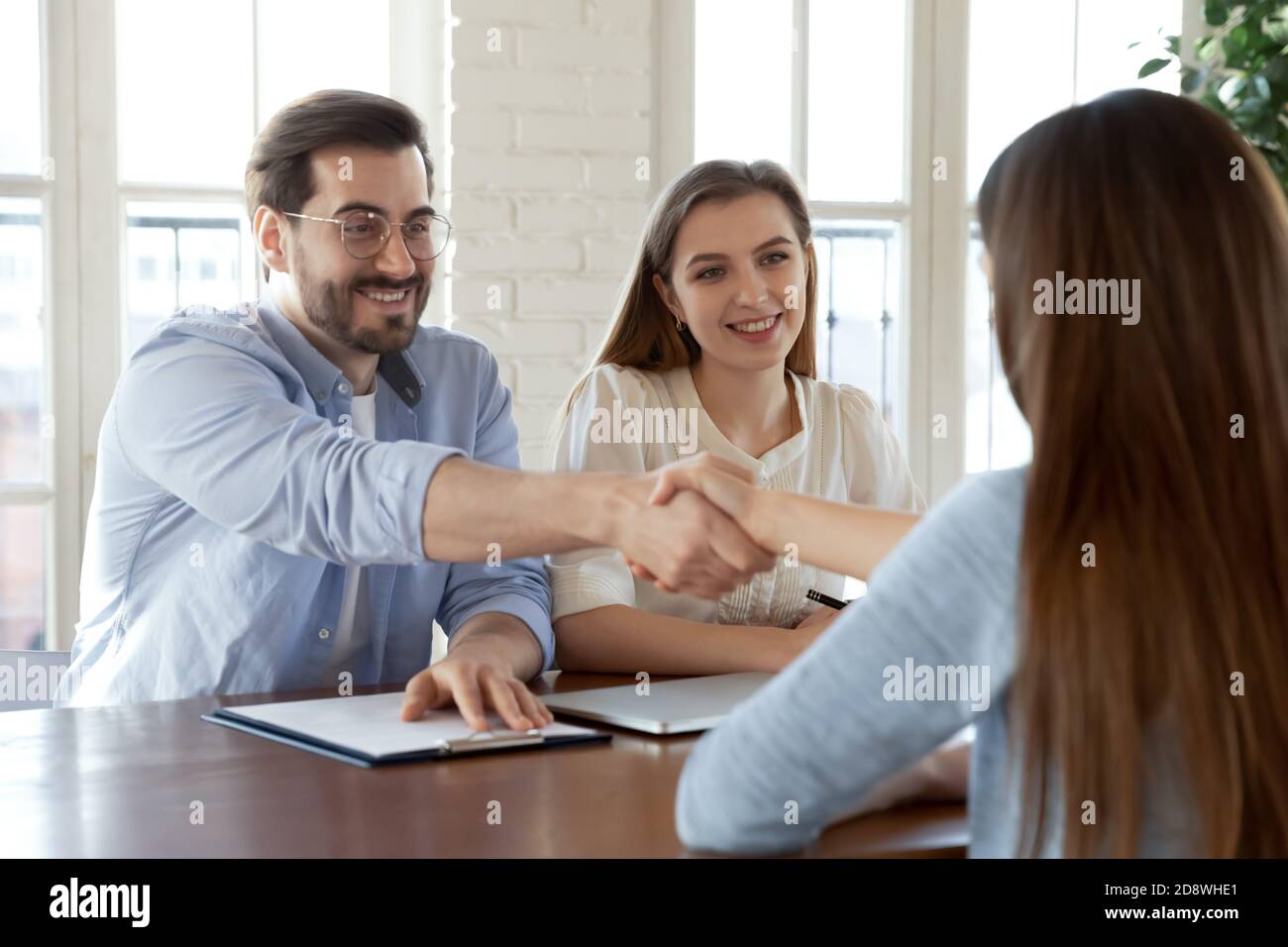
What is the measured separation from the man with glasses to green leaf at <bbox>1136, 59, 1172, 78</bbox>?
176 cm

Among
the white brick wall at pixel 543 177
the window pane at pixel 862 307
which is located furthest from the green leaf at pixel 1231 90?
the white brick wall at pixel 543 177

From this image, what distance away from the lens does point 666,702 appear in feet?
4.50

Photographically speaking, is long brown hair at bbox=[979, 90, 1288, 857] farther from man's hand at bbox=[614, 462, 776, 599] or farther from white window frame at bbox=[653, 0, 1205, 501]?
white window frame at bbox=[653, 0, 1205, 501]

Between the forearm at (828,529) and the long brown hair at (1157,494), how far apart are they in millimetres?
411

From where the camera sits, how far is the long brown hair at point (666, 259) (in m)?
2.05

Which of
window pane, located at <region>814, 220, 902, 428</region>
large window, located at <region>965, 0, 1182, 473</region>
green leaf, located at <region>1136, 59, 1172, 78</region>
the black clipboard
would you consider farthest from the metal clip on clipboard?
green leaf, located at <region>1136, 59, 1172, 78</region>

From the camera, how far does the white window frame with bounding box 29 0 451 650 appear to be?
2670mm

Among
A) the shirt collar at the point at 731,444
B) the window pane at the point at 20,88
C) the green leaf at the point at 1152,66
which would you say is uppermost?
the green leaf at the point at 1152,66

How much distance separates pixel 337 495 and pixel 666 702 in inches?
15.2

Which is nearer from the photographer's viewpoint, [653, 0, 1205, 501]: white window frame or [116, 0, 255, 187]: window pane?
[116, 0, 255, 187]: window pane

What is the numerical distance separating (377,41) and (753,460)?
55.4 inches

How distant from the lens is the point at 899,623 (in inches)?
33.4

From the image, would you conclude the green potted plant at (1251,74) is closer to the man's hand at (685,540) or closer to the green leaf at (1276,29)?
the green leaf at (1276,29)

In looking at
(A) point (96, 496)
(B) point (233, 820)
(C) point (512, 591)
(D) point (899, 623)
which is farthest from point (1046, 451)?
(A) point (96, 496)
